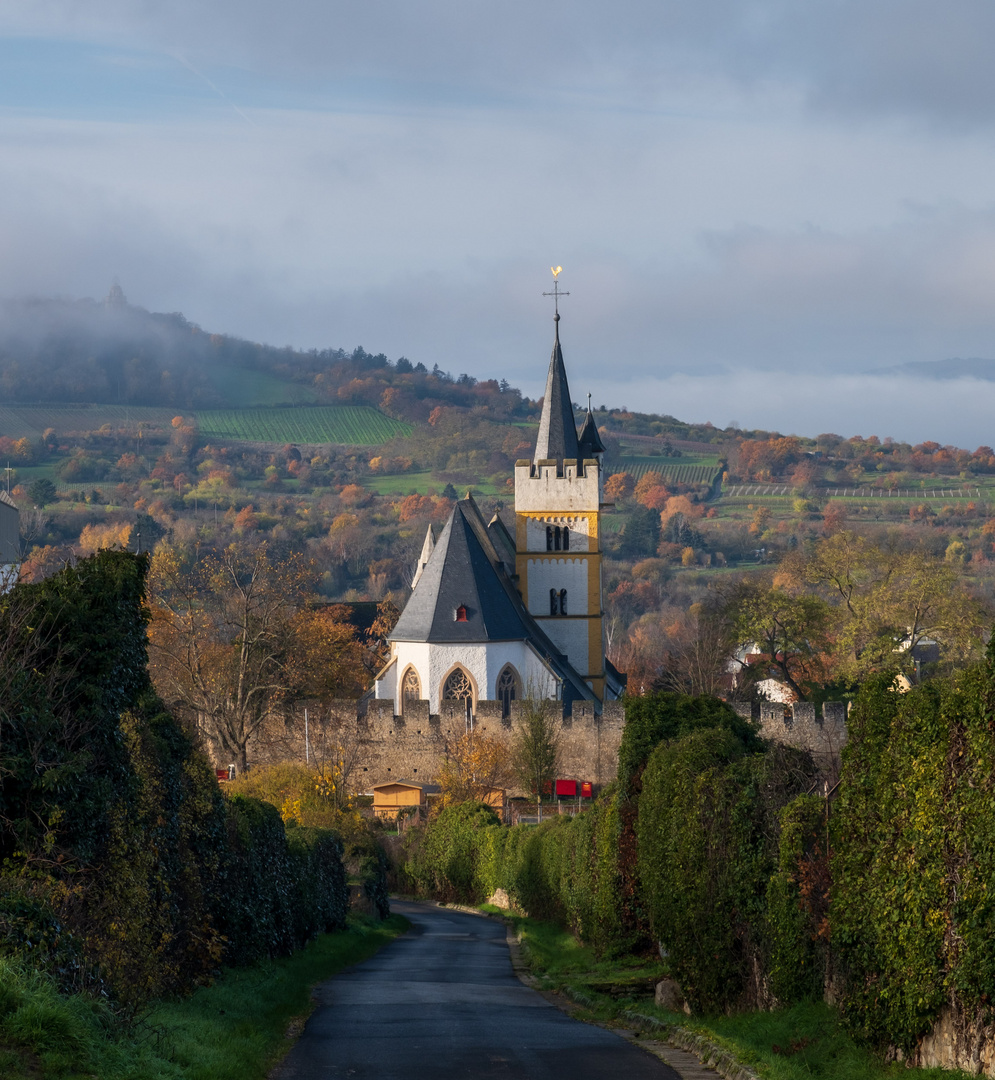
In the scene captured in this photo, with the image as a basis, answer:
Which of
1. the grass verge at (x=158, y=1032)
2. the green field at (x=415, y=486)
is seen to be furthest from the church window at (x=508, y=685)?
the green field at (x=415, y=486)

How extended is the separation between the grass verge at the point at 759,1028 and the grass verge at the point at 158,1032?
3.88 m

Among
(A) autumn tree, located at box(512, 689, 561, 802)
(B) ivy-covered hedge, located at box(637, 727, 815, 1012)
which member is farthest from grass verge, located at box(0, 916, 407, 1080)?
(A) autumn tree, located at box(512, 689, 561, 802)

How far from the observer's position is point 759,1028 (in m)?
14.2

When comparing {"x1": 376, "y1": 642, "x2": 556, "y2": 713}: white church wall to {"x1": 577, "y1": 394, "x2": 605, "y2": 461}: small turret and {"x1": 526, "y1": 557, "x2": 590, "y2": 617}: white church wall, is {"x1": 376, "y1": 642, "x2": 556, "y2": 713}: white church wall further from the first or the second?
{"x1": 577, "y1": 394, "x2": 605, "y2": 461}: small turret

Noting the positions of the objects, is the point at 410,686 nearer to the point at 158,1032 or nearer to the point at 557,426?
the point at 557,426

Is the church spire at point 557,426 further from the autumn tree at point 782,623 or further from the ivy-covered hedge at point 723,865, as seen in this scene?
the ivy-covered hedge at point 723,865

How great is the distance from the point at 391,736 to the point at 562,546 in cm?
1356

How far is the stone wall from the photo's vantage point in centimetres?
5531

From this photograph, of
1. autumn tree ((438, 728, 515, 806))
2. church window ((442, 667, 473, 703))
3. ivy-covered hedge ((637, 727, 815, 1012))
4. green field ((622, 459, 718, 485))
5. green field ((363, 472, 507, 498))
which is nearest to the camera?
ivy-covered hedge ((637, 727, 815, 1012))

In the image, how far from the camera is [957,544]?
456ft

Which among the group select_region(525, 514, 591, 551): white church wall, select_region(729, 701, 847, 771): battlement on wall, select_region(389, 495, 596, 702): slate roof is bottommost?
select_region(729, 701, 847, 771): battlement on wall

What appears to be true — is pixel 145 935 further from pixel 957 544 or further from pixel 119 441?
pixel 119 441

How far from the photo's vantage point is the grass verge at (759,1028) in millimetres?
11867

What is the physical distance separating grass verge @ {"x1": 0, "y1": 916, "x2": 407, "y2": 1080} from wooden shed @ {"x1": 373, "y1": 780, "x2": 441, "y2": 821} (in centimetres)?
3265
